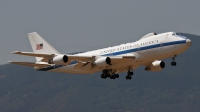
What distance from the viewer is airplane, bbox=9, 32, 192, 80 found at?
257 feet

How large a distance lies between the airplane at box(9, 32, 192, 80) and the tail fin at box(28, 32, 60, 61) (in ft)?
20.4

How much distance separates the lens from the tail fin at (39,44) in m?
96.5

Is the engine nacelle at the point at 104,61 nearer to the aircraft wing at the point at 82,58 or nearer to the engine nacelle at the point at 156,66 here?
the aircraft wing at the point at 82,58

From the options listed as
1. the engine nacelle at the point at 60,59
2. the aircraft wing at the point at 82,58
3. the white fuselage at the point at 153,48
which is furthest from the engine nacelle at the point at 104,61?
the engine nacelle at the point at 60,59

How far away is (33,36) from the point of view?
97250 millimetres

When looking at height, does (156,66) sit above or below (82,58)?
below

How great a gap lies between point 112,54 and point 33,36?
20290mm

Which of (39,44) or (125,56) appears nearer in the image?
(125,56)

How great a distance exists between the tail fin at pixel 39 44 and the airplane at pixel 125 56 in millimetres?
6216

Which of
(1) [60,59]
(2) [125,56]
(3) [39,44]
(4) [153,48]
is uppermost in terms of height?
(3) [39,44]

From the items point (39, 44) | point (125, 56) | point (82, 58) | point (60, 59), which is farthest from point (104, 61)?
point (39, 44)

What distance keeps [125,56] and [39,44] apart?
2309cm

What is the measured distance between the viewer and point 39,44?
96.9 m

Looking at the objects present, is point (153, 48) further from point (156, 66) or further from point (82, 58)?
point (82, 58)
